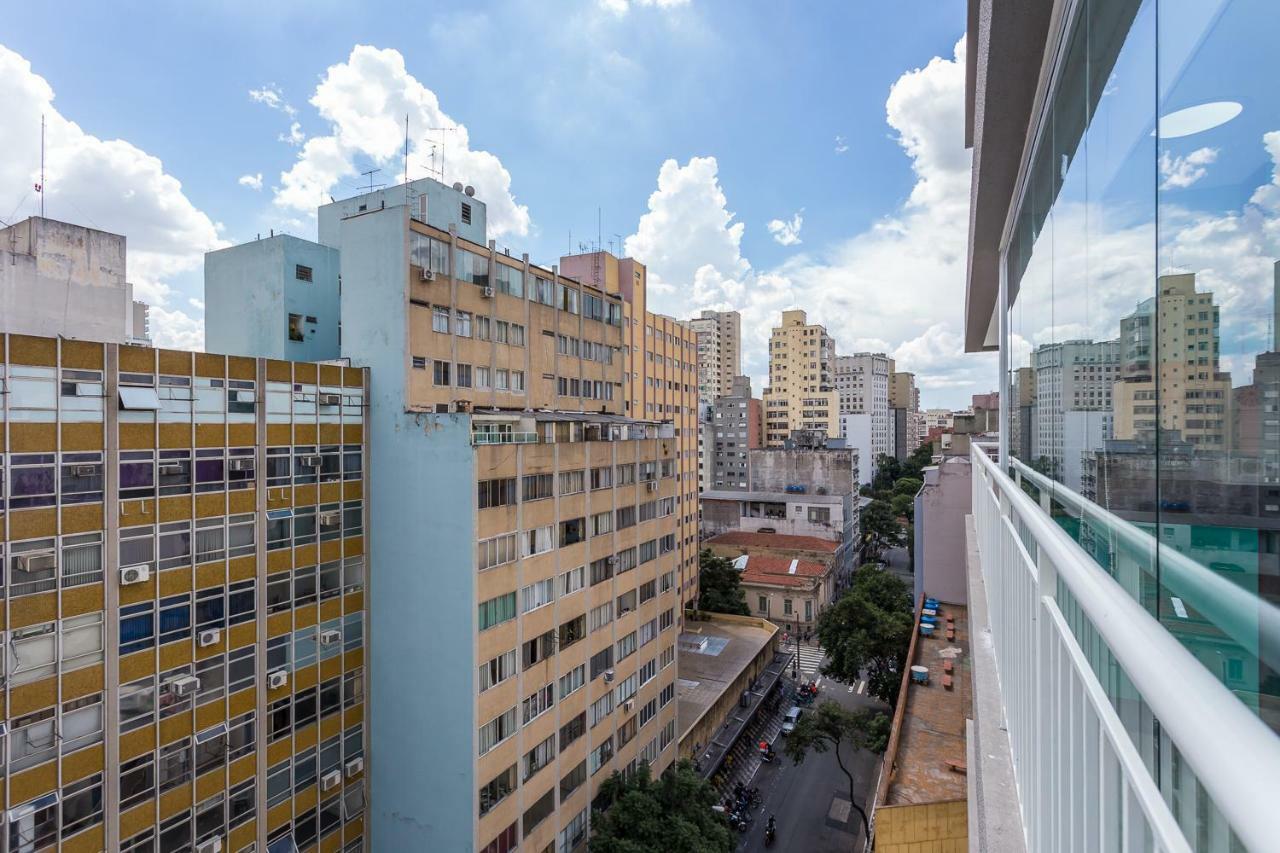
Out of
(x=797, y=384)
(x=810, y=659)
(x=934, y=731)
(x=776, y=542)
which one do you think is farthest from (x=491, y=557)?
(x=797, y=384)

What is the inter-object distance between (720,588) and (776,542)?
530 centimetres

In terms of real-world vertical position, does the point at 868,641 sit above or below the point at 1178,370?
below

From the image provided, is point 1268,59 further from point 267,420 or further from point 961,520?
point 961,520

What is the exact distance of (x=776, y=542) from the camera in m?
38.0

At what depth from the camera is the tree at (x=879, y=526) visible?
47.7m

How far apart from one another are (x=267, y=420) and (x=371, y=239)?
482 cm

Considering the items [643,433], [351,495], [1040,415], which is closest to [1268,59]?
[1040,415]

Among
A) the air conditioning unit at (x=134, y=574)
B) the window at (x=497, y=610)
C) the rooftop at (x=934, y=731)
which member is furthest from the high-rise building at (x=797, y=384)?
the air conditioning unit at (x=134, y=574)

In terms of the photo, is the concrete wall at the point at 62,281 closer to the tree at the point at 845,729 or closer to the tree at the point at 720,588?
the tree at the point at 845,729

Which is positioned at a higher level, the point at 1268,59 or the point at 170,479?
the point at 1268,59

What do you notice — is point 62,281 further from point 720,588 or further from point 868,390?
point 868,390

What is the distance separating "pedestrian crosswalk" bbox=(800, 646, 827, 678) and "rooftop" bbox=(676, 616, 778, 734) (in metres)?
2.58

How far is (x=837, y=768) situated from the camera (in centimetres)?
2362

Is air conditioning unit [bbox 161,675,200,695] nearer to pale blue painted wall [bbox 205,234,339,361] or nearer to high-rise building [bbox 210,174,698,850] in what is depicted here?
high-rise building [bbox 210,174,698,850]
